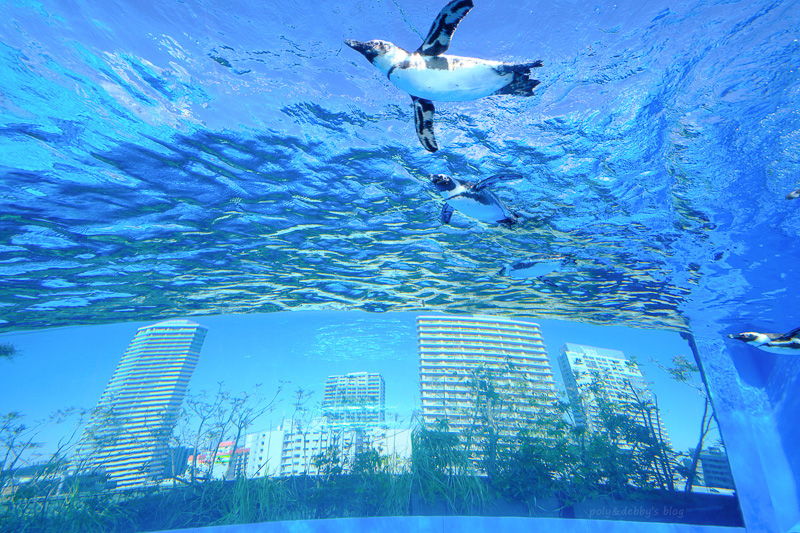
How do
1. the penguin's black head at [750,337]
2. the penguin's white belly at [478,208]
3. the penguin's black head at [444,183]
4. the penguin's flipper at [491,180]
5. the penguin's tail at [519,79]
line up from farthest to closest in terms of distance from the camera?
the penguin's black head at [750,337] → the penguin's white belly at [478,208] → the penguin's black head at [444,183] → the penguin's flipper at [491,180] → the penguin's tail at [519,79]

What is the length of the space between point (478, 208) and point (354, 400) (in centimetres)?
1489

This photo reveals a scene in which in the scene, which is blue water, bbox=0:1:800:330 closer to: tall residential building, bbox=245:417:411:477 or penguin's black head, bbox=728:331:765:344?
penguin's black head, bbox=728:331:765:344

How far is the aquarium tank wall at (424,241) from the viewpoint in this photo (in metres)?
4.71

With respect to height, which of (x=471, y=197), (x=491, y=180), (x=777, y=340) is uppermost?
(x=471, y=197)

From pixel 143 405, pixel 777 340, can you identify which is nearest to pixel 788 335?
pixel 777 340

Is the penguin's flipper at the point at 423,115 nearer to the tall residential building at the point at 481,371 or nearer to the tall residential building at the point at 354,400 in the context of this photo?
the tall residential building at the point at 481,371

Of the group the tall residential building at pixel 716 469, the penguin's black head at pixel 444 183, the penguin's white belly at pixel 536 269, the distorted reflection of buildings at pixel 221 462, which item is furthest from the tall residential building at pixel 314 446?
the tall residential building at pixel 716 469

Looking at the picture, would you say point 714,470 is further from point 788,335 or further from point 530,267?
point 530,267

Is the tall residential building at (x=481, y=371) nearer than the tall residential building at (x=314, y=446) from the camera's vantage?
No

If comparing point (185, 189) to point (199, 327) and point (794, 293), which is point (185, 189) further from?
point (794, 293)

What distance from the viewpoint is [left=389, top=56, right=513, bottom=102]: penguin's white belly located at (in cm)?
288

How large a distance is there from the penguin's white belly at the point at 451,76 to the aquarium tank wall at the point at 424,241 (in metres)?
0.02

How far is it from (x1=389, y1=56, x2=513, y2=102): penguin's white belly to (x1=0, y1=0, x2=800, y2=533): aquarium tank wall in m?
0.02

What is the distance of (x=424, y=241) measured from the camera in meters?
9.98
